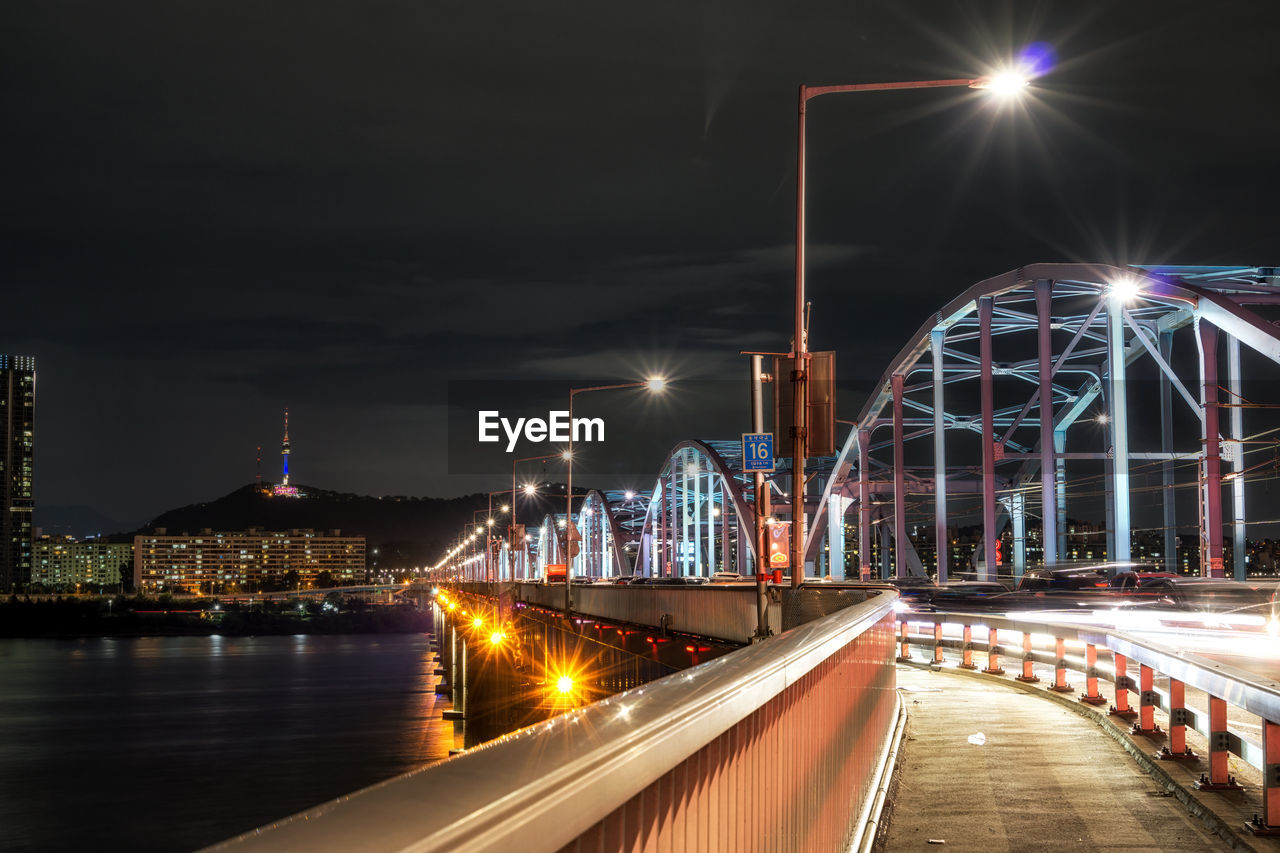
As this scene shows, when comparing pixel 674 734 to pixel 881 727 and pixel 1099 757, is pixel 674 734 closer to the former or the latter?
pixel 881 727

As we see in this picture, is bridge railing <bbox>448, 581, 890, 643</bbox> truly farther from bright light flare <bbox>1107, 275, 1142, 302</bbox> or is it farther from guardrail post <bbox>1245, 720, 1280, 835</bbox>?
bright light flare <bbox>1107, 275, 1142, 302</bbox>

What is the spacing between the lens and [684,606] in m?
27.9

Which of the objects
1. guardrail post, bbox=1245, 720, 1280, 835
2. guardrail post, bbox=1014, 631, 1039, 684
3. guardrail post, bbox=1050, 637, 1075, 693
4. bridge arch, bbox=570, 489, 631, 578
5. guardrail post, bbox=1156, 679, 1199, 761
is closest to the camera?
guardrail post, bbox=1245, 720, 1280, 835

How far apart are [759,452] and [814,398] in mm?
2309

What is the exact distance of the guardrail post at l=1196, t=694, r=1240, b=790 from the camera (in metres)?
9.80

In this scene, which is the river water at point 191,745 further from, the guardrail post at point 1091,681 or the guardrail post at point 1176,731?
the guardrail post at point 1176,731

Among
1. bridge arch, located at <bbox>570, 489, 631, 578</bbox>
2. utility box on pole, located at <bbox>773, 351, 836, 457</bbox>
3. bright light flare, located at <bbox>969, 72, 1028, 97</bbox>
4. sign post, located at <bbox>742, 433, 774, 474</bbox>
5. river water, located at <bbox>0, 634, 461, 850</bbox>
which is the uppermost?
bright light flare, located at <bbox>969, 72, 1028, 97</bbox>

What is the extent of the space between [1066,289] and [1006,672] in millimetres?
37997

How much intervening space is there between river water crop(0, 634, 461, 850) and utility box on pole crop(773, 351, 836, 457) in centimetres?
2332

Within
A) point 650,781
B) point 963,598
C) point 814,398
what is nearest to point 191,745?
point 963,598

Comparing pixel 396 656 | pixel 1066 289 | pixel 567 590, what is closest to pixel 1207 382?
pixel 1066 289

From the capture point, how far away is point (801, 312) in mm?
21266

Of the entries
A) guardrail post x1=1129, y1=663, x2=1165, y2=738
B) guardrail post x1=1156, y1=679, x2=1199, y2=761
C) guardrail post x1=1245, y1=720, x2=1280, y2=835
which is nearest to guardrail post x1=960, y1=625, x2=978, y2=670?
guardrail post x1=1129, y1=663, x2=1165, y2=738

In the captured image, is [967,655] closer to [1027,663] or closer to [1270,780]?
[1027,663]
